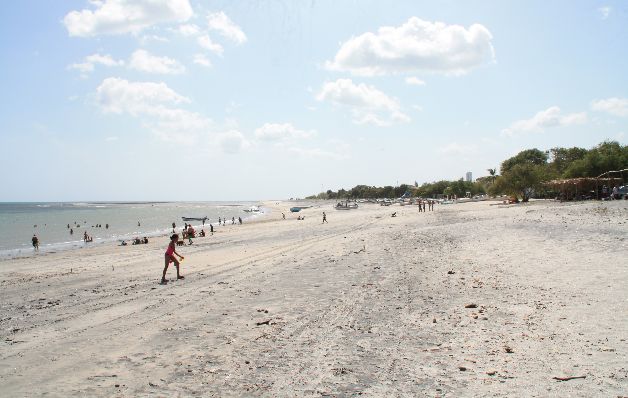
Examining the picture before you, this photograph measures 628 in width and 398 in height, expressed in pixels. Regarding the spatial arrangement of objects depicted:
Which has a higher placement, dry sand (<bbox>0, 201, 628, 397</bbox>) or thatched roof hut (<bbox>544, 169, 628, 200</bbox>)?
thatched roof hut (<bbox>544, 169, 628, 200</bbox>)

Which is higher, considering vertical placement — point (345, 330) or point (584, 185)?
point (584, 185)

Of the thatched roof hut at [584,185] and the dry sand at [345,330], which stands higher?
the thatched roof hut at [584,185]

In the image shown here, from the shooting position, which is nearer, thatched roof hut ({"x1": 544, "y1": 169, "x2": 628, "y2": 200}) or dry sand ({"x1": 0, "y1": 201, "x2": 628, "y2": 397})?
dry sand ({"x1": 0, "y1": 201, "x2": 628, "y2": 397})

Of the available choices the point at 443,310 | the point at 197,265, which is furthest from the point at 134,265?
the point at 443,310

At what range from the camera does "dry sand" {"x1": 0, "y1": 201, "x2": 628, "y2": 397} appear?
249 inches

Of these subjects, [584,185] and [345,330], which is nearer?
[345,330]

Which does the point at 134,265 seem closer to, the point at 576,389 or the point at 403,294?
the point at 403,294

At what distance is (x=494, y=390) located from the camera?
5766 mm

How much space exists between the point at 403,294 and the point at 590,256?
7049 millimetres

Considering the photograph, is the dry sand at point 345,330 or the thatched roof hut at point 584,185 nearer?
the dry sand at point 345,330

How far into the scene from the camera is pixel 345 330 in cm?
874

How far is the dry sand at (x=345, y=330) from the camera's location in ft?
20.8

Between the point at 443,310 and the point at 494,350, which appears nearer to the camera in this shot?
the point at 494,350

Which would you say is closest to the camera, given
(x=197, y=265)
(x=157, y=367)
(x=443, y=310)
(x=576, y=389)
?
(x=576, y=389)
